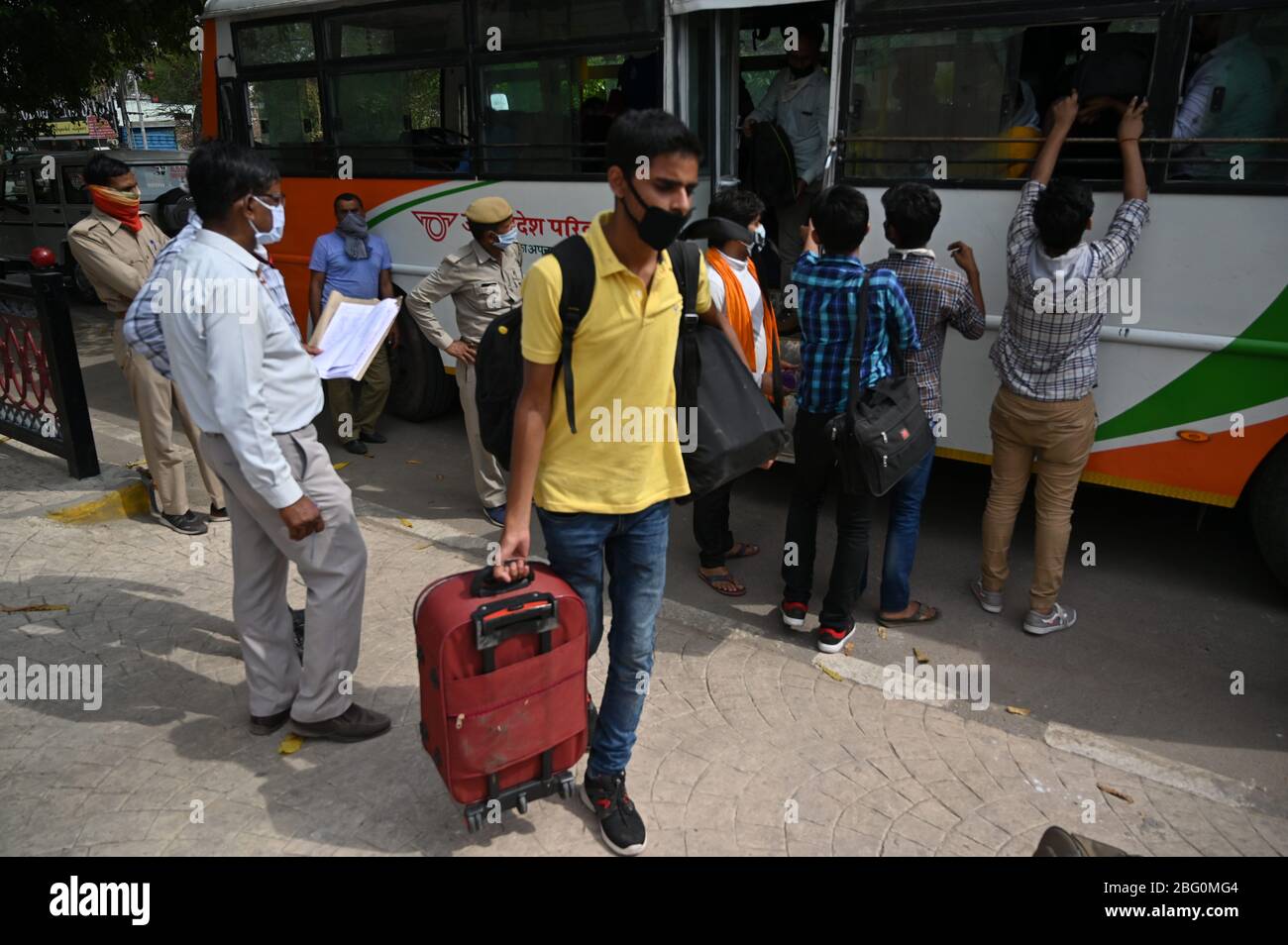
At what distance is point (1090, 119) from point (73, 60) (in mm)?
12489

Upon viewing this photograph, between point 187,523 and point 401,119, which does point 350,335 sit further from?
point 401,119

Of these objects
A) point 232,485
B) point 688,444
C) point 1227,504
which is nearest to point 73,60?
point 232,485

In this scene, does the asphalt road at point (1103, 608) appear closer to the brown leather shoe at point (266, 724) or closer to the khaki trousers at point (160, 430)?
the khaki trousers at point (160, 430)

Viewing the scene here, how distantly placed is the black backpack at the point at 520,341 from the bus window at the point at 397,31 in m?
4.07

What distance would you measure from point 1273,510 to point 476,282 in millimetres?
3949

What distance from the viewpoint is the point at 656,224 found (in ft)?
7.91

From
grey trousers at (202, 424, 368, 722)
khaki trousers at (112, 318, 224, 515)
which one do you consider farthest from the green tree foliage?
grey trousers at (202, 424, 368, 722)

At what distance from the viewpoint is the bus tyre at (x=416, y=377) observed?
7.33 meters

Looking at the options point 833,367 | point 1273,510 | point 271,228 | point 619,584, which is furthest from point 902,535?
point 271,228

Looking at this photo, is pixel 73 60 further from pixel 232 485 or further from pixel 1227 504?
pixel 1227 504

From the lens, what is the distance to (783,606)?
423 centimetres

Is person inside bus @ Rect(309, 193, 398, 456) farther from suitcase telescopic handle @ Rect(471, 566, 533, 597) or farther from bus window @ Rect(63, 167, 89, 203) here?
bus window @ Rect(63, 167, 89, 203)

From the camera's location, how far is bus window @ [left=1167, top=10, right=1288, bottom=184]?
3734 mm

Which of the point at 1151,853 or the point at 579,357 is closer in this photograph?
the point at 579,357
